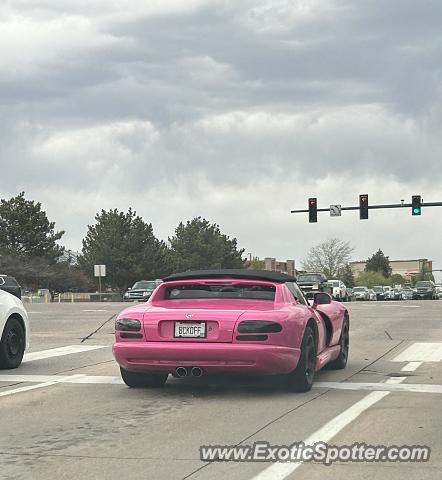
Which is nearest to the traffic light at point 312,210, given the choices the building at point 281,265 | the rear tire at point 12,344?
the rear tire at point 12,344

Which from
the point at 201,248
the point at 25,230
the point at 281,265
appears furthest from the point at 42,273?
the point at 281,265

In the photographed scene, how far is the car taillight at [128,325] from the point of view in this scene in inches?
342

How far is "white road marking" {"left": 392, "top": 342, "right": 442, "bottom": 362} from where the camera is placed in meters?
12.4

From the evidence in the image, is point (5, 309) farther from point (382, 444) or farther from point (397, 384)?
point (382, 444)

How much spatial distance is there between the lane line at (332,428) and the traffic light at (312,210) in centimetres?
3528

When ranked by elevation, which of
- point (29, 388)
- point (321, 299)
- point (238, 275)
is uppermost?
point (238, 275)

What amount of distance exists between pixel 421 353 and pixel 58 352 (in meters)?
5.96

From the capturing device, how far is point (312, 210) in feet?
148

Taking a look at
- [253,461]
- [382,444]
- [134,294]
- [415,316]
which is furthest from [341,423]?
[134,294]

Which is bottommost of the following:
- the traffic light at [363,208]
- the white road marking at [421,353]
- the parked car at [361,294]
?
the parked car at [361,294]

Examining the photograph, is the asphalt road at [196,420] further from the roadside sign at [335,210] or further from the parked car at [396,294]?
the parked car at [396,294]

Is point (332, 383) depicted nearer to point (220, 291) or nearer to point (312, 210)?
point (220, 291)

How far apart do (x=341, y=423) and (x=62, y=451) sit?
2.38 m

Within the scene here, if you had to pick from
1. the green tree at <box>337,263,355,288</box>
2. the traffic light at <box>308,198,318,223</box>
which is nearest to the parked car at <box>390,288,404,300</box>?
the green tree at <box>337,263,355,288</box>
